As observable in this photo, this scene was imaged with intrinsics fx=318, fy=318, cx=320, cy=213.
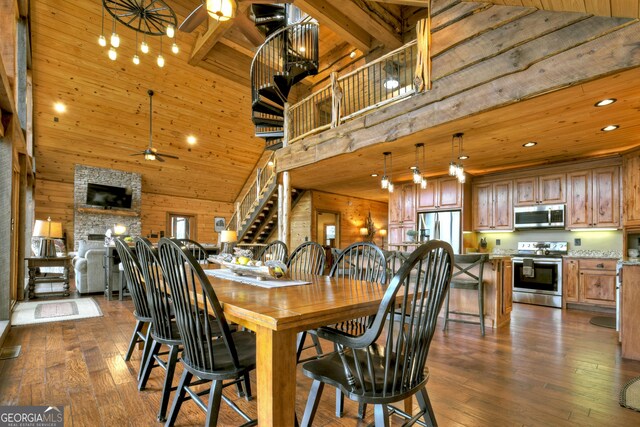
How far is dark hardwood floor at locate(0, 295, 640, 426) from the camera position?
1.83m

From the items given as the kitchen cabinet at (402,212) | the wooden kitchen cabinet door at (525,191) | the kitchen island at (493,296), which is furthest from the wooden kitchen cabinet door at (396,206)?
the kitchen island at (493,296)

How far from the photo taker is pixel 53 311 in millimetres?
4219

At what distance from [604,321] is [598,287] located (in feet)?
2.59

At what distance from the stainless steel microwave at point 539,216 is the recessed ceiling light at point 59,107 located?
952 cm

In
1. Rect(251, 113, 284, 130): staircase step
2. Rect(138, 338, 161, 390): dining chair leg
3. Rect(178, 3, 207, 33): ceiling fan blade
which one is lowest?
Rect(138, 338, 161, 390): dining chair leg

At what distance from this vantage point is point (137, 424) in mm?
1738

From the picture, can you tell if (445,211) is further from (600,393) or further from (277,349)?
(277,349)

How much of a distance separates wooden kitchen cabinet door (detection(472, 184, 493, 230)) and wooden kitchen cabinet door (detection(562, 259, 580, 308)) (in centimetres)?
140

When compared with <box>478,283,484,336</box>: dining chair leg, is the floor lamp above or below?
→ above

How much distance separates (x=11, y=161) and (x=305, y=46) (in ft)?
17.2

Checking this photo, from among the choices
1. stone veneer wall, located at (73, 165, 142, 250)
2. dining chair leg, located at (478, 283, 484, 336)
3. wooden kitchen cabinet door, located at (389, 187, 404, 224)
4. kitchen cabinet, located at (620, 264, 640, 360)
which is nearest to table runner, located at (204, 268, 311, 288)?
dining chair leg, located at (478, 283, 484, 336)

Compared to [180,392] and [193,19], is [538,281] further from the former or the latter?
[193,19]

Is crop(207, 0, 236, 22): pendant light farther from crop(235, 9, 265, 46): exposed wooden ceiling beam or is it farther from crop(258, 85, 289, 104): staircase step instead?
crop(258, 85, 289, 104): staircase step

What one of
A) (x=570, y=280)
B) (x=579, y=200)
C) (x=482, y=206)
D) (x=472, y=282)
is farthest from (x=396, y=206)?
(x=472, y=282)
